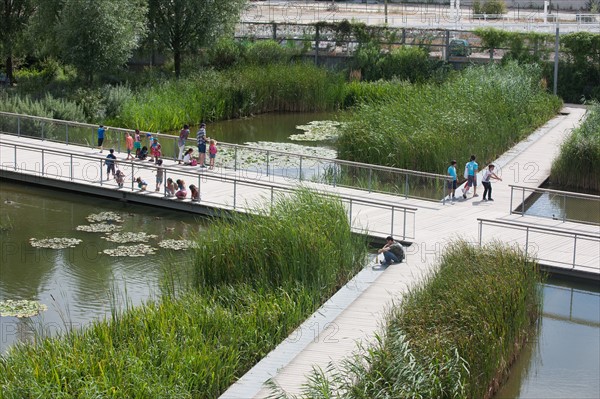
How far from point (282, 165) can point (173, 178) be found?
2832 millimetres

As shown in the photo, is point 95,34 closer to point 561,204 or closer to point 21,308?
point 561,204

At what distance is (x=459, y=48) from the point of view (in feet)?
166

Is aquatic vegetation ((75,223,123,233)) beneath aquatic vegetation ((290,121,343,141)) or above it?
beneath

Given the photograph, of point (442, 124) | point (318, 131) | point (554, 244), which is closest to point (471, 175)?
point (442, 124)

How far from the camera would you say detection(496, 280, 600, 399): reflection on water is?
16500 mm

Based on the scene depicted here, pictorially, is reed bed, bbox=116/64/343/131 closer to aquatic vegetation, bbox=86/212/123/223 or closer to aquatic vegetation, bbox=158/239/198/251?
aquatic vegetation, bbox=86/212/123/223

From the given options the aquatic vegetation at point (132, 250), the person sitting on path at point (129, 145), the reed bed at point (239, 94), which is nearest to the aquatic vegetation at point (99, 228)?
the aquatic vegetation at point (132, 250)

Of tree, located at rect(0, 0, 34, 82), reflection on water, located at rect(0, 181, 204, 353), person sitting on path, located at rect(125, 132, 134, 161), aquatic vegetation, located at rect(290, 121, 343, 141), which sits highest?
tree, located at rect(0, 0, 34, 82)

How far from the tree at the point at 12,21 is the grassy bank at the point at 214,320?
1006 inches

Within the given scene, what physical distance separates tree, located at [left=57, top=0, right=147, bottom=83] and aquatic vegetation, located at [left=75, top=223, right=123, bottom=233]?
1518 centimetres

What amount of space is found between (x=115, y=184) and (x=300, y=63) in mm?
19545

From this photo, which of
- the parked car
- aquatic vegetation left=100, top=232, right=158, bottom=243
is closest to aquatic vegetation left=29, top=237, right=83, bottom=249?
aquatic vegetation left=100, top=232, right=158, bottom=243

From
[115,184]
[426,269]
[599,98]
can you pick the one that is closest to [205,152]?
[115,184]

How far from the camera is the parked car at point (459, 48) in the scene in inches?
1983
